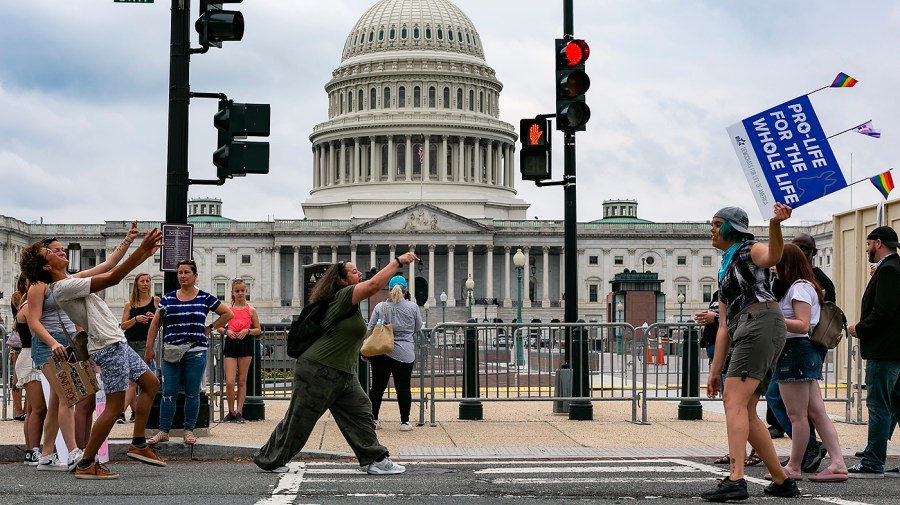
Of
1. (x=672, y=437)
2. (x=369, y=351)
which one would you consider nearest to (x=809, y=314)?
(x=672, y=437)

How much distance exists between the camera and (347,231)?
375 feet

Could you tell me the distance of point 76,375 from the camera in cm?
1079

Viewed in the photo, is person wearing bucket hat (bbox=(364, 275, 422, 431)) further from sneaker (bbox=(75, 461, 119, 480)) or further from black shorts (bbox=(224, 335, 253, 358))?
sneaker (bbox=(75, 461, 119, 480))

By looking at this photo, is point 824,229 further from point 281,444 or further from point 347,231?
point 281,444

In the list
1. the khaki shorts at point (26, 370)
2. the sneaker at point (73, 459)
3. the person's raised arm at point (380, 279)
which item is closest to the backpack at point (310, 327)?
the person's raised arm at point (380, 279)

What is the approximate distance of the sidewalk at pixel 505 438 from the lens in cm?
1267

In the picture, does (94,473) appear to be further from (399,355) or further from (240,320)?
(240,320)

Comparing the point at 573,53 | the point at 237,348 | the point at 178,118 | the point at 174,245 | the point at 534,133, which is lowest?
the point at 237,348

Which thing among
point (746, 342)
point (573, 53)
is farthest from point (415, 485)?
point (573, 53)

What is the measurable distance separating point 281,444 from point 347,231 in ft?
341

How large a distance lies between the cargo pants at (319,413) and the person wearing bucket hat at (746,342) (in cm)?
296

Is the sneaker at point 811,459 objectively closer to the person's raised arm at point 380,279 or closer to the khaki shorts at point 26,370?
the person's raised arm at point 380,279

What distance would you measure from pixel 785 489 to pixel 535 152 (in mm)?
8568

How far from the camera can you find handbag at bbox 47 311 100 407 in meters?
10.7
